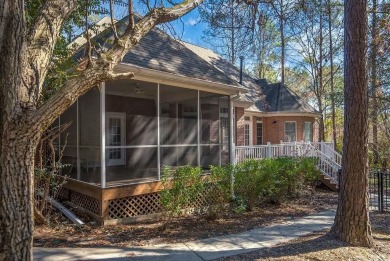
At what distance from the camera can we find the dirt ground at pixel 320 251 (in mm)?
4648

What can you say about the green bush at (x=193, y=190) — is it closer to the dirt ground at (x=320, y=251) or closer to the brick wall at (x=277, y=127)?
the dirt ground at (x=320, y=251)

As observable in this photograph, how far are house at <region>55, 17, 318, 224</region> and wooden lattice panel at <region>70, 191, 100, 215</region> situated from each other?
0.02 m

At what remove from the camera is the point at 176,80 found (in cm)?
808

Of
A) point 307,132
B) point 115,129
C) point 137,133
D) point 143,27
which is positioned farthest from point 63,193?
point 307,132

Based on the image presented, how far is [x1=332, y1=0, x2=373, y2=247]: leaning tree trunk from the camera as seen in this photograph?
5129mm

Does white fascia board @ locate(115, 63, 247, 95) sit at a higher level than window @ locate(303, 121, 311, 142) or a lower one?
higher

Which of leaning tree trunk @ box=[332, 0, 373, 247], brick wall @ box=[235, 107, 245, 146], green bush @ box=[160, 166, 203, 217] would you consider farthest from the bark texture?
brick wall @ box=[235, 107, 245, 146]

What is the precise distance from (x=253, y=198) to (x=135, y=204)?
322cm

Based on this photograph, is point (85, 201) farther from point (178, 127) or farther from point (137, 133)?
point (178, 127)

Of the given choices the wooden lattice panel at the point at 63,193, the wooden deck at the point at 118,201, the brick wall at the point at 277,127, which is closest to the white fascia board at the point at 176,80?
the wooden deck at the point at 118,201

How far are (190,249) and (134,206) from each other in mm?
2803

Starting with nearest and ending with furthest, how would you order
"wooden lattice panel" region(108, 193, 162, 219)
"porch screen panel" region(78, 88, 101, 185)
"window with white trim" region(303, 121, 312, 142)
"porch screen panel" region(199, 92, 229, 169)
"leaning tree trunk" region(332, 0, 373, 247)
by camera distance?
"leaning tree trunk" region(332, 0, 373, 247) < "wooden lattice panel" region(108, 193, 162, 219) < "porch screen panel" region(78, 88, 101, 185) < "porch screen panel" region(199, 92, 229, 169) < "window with white trim" region(303, 121, 312, 142)

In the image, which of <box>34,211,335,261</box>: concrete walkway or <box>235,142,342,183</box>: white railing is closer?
<box>34,211,335,261</box>: concrete walkway

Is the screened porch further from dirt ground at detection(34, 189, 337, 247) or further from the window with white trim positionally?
the window with white trim
